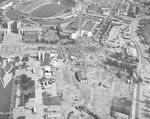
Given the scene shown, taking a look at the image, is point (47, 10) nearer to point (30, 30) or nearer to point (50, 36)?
point (30, 30)

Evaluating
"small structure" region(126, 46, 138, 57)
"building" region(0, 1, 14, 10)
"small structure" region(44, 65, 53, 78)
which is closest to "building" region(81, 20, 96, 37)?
"small structure" region(126, 46, 138, 57)

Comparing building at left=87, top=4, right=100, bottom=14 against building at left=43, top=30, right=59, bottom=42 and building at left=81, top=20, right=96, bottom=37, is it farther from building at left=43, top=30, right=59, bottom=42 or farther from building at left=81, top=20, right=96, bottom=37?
building at left=43, top=30, right=59, bottom=42

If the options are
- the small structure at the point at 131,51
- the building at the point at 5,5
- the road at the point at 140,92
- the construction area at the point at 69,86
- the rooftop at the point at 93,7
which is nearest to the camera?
the construction area at the point at 69,86

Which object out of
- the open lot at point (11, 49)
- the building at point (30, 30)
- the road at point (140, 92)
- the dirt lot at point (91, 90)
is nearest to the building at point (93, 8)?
the road at point (140, 92)

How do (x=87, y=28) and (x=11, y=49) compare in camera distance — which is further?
(x=87, y=28)

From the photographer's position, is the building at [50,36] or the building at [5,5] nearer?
the building at [50,36]

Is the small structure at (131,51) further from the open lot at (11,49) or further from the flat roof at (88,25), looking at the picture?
the open lot at (11,49)

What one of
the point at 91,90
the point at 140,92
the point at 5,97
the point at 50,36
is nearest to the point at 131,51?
the point at 140,92
